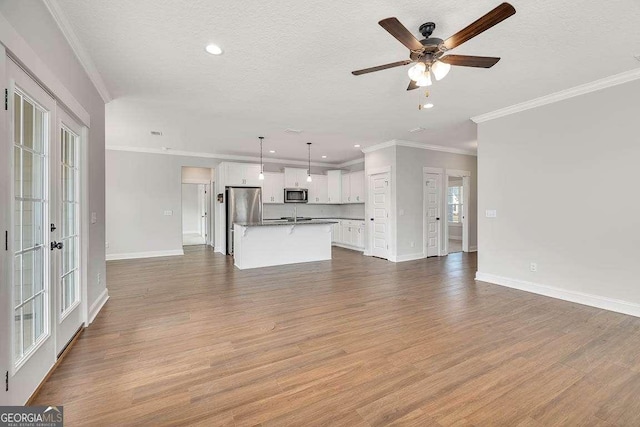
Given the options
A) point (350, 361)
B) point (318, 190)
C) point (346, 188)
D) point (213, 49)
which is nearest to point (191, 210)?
point (318, 190)

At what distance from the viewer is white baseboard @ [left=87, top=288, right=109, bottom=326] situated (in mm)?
2965

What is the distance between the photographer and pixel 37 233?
1.94m

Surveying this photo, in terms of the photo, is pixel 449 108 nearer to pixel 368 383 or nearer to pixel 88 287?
pixel 368 383

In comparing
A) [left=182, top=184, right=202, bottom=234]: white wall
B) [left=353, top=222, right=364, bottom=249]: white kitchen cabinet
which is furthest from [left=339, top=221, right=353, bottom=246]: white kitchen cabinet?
[left=182, top=184, right=202, bottom=234]: white wall

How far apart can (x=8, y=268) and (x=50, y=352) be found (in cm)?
96

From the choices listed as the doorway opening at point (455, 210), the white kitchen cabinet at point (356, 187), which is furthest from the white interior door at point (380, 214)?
the doorway opening at point (455, 210)

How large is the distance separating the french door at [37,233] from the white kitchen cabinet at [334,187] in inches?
266

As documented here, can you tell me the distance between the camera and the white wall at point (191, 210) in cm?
1169

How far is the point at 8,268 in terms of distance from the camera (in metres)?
1.48

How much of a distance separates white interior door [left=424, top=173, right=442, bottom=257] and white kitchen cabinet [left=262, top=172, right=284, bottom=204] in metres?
4.00

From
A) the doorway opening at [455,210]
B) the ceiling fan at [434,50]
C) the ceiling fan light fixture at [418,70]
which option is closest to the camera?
the ceiling fan at [434,50]

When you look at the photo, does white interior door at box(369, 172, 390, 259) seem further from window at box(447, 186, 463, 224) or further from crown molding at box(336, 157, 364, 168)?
window at box(447, 186, 463, 224)

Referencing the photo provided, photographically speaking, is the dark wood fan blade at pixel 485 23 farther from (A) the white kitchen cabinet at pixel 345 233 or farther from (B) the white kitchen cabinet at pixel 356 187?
(A) the white kitchen cabinet at pixel 345 233

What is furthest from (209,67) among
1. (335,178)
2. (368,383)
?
(335,178)
